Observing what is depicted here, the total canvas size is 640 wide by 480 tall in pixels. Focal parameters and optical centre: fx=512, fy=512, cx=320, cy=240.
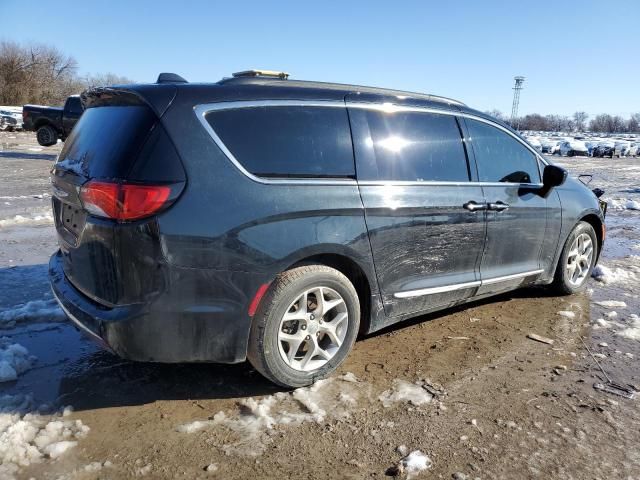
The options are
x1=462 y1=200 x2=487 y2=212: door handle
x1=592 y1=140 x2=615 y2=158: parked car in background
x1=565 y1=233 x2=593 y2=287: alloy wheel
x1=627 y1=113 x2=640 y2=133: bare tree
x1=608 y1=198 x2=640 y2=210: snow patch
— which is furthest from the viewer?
x1=627 y1=113 x2=640 y2=133: bare tree

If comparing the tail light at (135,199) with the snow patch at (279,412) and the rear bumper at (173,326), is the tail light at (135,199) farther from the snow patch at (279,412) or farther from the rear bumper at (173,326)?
the snow patch at (279,412)

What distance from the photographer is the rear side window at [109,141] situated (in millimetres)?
2793

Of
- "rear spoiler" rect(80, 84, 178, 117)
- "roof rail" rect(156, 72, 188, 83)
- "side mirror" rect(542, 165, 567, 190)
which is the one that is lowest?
"side mirror" rect(542, 165, 567, 190)

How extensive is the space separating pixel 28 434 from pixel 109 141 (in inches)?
64.4

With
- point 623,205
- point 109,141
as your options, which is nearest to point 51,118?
point 109,141

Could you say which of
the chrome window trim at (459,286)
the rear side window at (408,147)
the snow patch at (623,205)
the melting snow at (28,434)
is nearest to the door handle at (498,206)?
the rear side window at (408,147)

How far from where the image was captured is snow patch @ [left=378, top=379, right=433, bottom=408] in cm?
317

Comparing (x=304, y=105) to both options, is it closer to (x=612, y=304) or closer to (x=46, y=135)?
(x=612, y=304)

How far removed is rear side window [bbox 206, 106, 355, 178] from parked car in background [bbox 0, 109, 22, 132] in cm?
3116

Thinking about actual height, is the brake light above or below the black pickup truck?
below

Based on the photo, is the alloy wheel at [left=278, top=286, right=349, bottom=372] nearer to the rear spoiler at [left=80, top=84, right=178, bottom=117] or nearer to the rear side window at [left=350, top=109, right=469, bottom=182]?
the rear side window at [left=350, top=109, right=469, bottom=182]

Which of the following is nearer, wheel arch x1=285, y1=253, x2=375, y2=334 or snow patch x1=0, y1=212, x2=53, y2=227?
wheel arch x1=285, y1=253, x2=375, y2=334

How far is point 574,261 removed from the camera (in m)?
Answer: 5.33

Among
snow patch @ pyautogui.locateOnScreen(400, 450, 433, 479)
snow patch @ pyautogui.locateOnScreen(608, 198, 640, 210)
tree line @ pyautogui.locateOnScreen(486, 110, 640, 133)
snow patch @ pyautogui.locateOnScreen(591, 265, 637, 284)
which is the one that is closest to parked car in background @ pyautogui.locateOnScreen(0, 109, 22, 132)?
snow patch @ pyautogui.locateOnScreen(608, 198, 640, 210)
